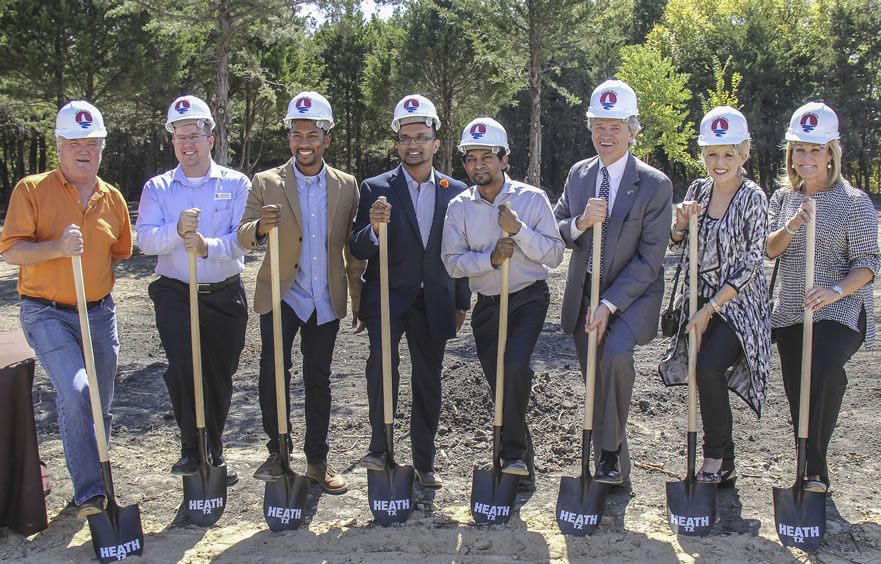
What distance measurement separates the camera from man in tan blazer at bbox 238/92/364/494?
456cm

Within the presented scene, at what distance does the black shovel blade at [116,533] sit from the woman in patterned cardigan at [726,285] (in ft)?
10.4

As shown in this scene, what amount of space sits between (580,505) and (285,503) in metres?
1.65

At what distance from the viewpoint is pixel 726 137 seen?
4.16 metres

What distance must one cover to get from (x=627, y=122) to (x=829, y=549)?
2.56 m

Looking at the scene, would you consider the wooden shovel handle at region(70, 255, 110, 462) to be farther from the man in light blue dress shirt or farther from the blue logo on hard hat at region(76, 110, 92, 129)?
the blue logo on hard hat at region(76, 110, 92, 129)

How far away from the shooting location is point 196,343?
434 cm

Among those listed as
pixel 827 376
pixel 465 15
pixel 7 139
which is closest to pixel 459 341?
pixel 827 376

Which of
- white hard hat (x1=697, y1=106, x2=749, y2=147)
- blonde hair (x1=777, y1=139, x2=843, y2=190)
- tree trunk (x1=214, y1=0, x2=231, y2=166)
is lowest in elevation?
blonde hair (x1=777, y1=139, x2=843, y2=190)

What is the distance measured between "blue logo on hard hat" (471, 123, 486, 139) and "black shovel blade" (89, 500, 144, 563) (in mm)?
2806

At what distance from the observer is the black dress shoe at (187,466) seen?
176 inches

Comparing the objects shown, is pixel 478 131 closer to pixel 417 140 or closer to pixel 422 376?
pixel 417 140

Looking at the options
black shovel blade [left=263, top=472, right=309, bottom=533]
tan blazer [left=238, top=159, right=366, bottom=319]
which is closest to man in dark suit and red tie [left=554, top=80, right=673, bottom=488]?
tan blazer [left=238, top=159, right=366, bottom=319]

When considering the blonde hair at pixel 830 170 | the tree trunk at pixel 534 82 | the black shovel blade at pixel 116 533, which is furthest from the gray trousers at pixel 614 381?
the tree trunk at pixel 534 82

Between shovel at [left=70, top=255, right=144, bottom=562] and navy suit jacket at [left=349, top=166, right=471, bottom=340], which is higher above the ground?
navy suit jacket at [left=349, top=166, right=471, bottom=340]
